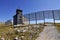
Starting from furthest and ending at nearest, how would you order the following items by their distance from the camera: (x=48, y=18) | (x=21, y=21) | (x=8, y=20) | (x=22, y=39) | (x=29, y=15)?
(x=8, y=20)
(x=29, y=15)
(x=48, y=18)
(x=21, y=21)
(x=22, y=39)

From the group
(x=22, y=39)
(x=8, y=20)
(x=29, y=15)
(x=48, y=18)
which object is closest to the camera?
(x=22, y=39)

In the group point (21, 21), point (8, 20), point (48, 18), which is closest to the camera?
point (21, 21)

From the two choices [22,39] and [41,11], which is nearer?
[22,39]

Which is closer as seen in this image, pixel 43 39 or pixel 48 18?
pixel 43 39

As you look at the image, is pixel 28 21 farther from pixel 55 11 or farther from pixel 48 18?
pixel 55 11

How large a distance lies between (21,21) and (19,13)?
1363 millimetres

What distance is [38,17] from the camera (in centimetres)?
2223

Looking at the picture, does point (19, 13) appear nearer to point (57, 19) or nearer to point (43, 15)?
point (43, 15)

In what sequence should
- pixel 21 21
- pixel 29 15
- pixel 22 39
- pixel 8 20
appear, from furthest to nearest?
pixel 8 20 < pixel 29 15 < pixel 21 21 < pixel 22 39

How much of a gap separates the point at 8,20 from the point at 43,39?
1822 cm

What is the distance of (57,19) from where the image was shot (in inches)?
827

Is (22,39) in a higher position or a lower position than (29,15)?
lower

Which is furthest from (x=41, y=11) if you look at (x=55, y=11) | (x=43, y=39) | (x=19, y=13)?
(x=43, y=39)

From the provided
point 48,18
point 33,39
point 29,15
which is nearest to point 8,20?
point 29,15
